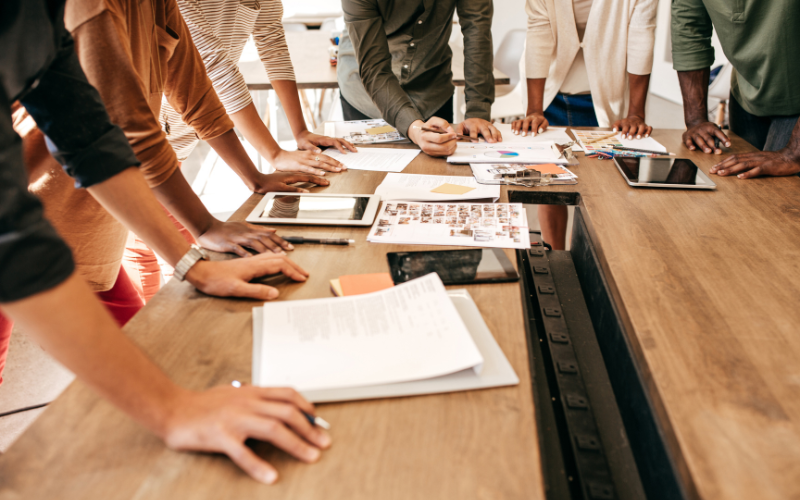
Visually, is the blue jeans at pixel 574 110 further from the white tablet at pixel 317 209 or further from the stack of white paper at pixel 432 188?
the white tablet at pixel 317 209

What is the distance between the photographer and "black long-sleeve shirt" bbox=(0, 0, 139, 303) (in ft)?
1.23

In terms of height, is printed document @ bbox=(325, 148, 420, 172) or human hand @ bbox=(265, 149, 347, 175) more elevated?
human hand @ bbox=(265, 149, 347, 175)

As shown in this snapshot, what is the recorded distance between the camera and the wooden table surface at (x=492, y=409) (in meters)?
0.43

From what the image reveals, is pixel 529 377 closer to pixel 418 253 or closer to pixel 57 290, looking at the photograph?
pixel 418 253

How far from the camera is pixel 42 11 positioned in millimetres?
475

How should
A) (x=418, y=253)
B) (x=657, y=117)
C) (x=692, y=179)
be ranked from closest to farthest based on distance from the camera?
(x=418, y=253), (x=692, y=179), (x=657, y=117)

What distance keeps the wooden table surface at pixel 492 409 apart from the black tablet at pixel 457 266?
3 cm

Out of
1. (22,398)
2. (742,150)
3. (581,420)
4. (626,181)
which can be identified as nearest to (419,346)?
(581,420)

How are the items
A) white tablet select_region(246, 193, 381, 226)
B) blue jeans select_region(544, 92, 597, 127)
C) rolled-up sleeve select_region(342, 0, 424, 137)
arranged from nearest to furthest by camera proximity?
white tablet select_region(246, 193, 381, 226) < rolled-up sleeve select_region(342, 0, 424, 137) < blue jeans select_region(544, 92, 597, 127)

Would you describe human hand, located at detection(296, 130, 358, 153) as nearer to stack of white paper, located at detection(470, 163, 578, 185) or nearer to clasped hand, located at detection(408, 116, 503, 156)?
clasped hand, located at detection(408, 116, 503, 156)

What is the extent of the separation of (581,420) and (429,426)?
0.86ft

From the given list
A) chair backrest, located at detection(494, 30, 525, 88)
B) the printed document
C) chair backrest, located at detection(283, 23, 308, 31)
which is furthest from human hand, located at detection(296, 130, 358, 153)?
chair backrest, located at detection(283, 23, 308, 31)

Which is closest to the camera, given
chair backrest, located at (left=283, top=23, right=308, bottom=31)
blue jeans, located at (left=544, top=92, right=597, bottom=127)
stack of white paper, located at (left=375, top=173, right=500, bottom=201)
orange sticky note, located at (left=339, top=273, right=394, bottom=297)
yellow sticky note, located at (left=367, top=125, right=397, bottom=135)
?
orange sticky note, located at (left=339, top=273, right=394, bottom=297)

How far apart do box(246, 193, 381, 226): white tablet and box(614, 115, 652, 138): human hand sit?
967mm
